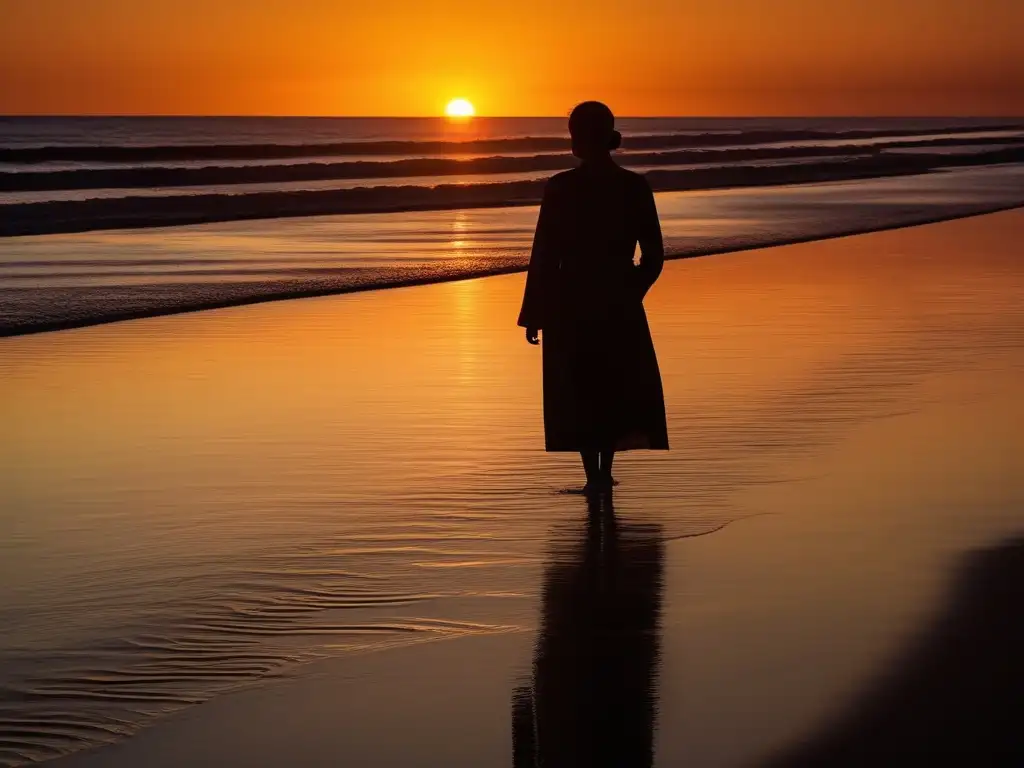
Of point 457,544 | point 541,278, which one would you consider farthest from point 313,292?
point 457,544

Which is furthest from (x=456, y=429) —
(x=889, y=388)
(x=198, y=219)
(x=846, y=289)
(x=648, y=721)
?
(x=198, y=219)

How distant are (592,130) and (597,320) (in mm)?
851

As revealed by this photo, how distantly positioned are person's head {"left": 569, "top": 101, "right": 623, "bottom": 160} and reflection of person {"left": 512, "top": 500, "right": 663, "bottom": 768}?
1828 mm

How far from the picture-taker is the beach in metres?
5.43

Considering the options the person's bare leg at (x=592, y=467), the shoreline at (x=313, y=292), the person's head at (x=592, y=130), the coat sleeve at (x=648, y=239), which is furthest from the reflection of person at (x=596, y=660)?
the shoreline at (x=313, y=292)

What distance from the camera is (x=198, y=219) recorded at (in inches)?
1468

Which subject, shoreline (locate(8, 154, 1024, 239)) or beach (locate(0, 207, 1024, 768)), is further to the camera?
shoreline (locate(8, 154, 1024, 239))

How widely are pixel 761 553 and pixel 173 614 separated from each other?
88.8 inches

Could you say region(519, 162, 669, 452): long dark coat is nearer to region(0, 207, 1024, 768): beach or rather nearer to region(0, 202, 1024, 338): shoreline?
region(0, 207, 1024, 768): beach

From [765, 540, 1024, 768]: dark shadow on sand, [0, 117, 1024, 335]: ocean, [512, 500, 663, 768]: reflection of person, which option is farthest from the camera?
[0, 117, 1024, 335]: ocean

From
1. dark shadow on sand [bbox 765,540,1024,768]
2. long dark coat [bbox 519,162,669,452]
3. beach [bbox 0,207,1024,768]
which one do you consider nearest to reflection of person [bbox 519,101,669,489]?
long dark coat [bbox 519,162,669,452]

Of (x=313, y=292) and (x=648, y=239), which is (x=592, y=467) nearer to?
(x=648, y=239)

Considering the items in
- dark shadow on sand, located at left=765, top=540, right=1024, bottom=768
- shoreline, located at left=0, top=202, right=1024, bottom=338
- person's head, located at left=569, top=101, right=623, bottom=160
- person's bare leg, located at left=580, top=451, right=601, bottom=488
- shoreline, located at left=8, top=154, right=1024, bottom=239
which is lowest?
dark shadow on sand, located at left=765, top=540, right=1024, bottom=768

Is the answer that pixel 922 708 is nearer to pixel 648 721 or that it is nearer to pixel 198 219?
pixel 648 721
